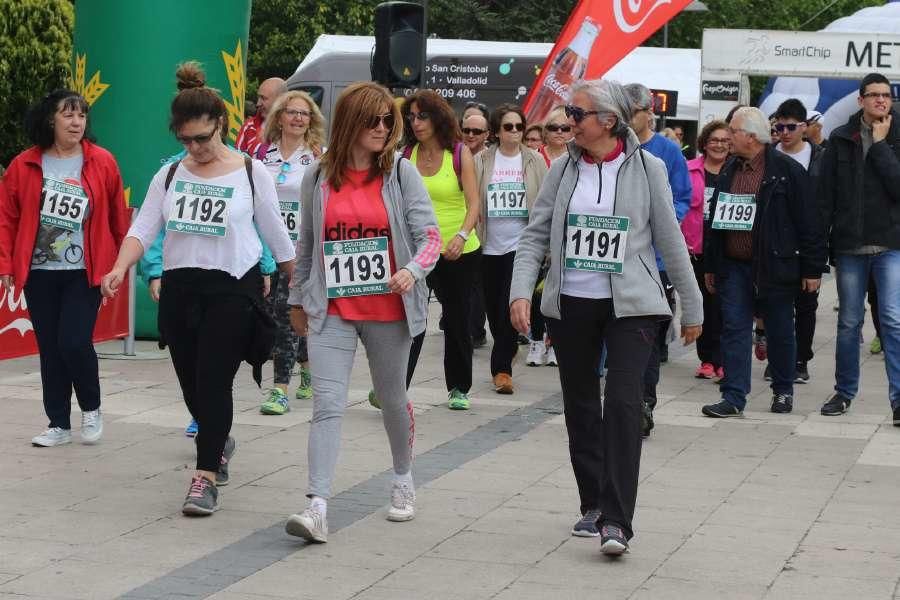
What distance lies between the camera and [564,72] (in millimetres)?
14250

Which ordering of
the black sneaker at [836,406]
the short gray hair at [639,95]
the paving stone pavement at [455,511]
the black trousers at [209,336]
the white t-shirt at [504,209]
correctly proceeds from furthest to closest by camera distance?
the white t-shirt at [504,209], the black sneaker at [836,406], the short gray hair at [639,95], the black trousers at [209,336], the paving stone pavement at [455,511]

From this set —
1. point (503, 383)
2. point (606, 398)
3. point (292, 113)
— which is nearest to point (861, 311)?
point (503, 383)

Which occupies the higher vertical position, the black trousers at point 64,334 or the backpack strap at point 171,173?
the backpack strap at point 171,173

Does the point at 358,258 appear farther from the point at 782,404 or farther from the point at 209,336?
the point at 782,404

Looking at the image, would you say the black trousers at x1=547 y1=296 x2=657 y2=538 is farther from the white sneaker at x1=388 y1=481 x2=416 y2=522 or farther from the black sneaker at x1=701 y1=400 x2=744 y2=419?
the black sneaker at x1=701 y1=400 x2=744 y2=419

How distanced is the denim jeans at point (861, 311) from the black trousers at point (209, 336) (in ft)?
14.0

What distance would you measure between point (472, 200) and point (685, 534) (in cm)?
354

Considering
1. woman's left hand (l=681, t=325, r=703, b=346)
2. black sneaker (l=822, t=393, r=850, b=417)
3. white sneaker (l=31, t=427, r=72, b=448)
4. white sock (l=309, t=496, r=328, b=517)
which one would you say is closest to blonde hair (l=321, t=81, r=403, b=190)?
white sock (l=309, t=496, r=328, b=517)

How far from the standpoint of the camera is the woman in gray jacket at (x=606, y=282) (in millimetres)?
6145

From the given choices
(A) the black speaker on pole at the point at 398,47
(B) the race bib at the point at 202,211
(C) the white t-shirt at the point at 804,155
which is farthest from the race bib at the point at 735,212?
(A) the black speaker on pole at the point at 398,47

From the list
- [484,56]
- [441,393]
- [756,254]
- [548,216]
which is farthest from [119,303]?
[484,56]

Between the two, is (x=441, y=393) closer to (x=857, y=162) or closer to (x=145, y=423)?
(x=145, y=423)

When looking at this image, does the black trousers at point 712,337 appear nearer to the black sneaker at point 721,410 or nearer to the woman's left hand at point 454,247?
the black sneaker at point 721,410

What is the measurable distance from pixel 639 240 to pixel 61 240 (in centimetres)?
326
